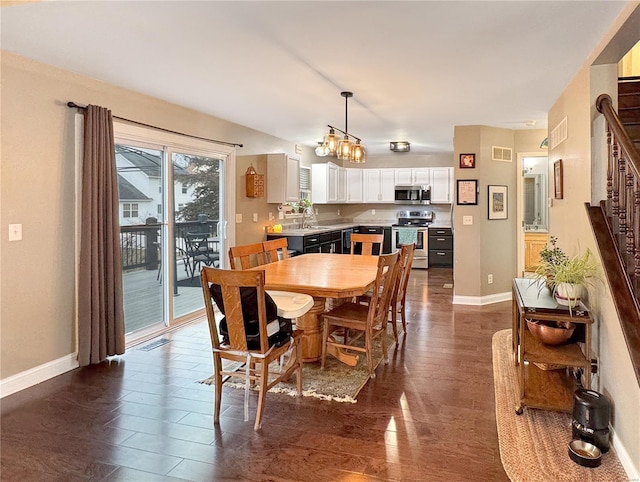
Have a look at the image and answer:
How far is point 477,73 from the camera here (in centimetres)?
357

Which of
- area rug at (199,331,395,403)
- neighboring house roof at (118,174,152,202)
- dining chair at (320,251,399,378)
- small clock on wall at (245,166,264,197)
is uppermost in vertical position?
small clock on wall at (245,166,264,197)

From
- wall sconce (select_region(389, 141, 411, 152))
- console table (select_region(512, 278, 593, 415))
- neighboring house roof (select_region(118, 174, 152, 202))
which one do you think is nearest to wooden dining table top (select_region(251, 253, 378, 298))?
console table (select_region(512, 278, 593, 415))

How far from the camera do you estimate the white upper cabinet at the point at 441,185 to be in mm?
9125

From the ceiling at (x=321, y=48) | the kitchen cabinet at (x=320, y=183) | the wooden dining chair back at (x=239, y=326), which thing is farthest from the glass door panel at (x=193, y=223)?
the kitchen cabinet at (x=320, y=183)

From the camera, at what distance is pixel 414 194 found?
927 centimetres

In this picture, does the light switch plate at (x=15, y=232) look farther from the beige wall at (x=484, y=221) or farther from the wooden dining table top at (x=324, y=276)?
the beige wall at (x=484, y=221)

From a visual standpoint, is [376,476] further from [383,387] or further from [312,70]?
[312,70]

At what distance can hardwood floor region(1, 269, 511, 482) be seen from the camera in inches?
86.4

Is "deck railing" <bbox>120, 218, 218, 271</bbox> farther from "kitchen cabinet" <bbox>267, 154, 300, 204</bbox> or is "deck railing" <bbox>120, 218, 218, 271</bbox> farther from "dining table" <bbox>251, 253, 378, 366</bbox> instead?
"kitchen cabinet" <bbox>267, 154, 300, 204</bbox>

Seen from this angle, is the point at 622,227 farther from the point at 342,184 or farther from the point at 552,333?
the point at 342,184

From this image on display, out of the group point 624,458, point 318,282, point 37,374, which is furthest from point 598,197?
point 37,374

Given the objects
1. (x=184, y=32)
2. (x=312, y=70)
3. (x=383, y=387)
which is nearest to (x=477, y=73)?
(x=312, y=70)

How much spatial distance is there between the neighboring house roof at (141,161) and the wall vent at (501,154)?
414 cm

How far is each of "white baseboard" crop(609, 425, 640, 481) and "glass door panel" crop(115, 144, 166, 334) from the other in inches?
156
